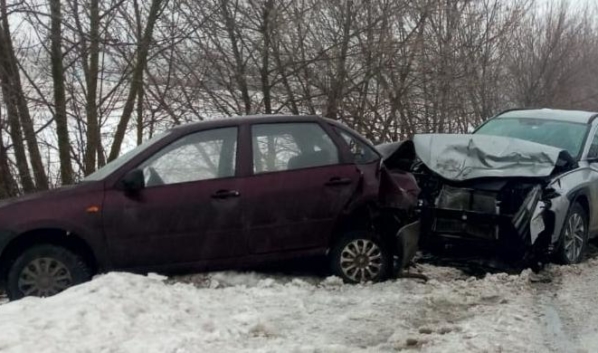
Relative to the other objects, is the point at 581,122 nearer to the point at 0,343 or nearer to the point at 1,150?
the point at 0,343

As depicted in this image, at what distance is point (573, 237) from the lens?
7840mm

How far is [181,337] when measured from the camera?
196 inches

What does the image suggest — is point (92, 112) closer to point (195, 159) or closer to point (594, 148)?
point (195, 159)

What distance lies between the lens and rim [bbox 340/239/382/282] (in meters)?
6.97

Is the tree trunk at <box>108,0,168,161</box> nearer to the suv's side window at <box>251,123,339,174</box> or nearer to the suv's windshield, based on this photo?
the suv's windshield

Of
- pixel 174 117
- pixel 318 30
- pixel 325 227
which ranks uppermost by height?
pixel 318 30

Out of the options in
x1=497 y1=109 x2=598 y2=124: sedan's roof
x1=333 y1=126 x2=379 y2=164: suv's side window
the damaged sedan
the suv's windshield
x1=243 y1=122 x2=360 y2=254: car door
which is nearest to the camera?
x1=243 y1=122 x2=360 y2=254: car door

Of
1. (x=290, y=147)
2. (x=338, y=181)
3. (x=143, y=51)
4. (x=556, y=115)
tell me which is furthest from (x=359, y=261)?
(x=143, y=51)

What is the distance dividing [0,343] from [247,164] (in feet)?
9.08

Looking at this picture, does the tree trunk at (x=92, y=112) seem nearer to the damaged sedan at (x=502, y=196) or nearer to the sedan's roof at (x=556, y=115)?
the damaged sedan at (x=502, y=196)

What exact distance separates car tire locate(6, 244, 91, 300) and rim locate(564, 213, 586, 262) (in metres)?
4.81

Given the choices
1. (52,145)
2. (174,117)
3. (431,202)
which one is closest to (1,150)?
(52,145)

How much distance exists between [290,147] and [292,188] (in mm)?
409

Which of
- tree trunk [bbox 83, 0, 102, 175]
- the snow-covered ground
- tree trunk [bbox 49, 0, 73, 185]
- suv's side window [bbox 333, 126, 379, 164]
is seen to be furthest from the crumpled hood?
tree trunk [bbox 49, 0, 73, 185]
